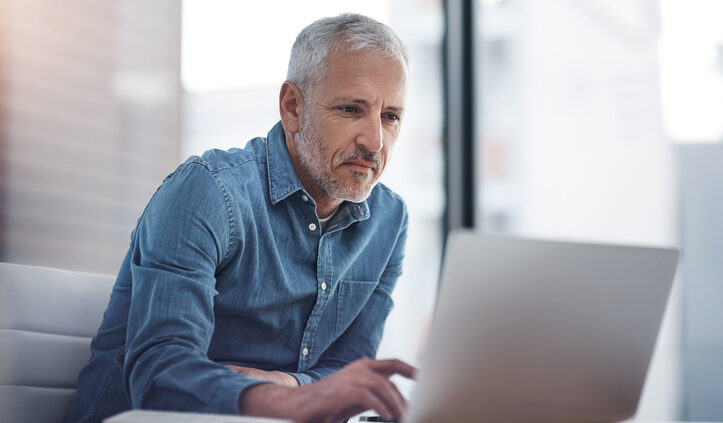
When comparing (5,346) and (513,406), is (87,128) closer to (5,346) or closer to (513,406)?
(5,346)

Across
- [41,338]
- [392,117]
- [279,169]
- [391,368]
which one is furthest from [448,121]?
Answer: [391,368]

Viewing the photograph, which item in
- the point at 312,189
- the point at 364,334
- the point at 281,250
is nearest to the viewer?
the point at 281,250

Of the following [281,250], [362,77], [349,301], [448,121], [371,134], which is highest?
[448,121]

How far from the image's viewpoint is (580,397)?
3.15 feet

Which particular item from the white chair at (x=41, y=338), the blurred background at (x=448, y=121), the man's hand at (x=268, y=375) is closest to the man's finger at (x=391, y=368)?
the man's hand at (x=268, y=375)

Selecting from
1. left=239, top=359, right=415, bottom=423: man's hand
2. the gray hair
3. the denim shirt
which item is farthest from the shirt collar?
left=239, top=359, right=415, bottom=423: man's hand

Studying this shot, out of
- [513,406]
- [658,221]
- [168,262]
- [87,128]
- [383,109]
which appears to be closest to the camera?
[513,406]

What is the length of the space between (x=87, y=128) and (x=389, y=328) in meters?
1.39

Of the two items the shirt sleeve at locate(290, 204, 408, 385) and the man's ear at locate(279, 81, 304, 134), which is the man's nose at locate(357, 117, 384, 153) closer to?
the man's ear at locate(279, 81, 304, 134)

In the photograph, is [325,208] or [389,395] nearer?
[389,395]

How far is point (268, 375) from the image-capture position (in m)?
1.37

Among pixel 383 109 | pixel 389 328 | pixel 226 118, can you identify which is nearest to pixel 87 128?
pixel 226 118

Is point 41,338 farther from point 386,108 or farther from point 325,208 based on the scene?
point 386,108

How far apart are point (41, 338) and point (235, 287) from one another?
1.12 ft
